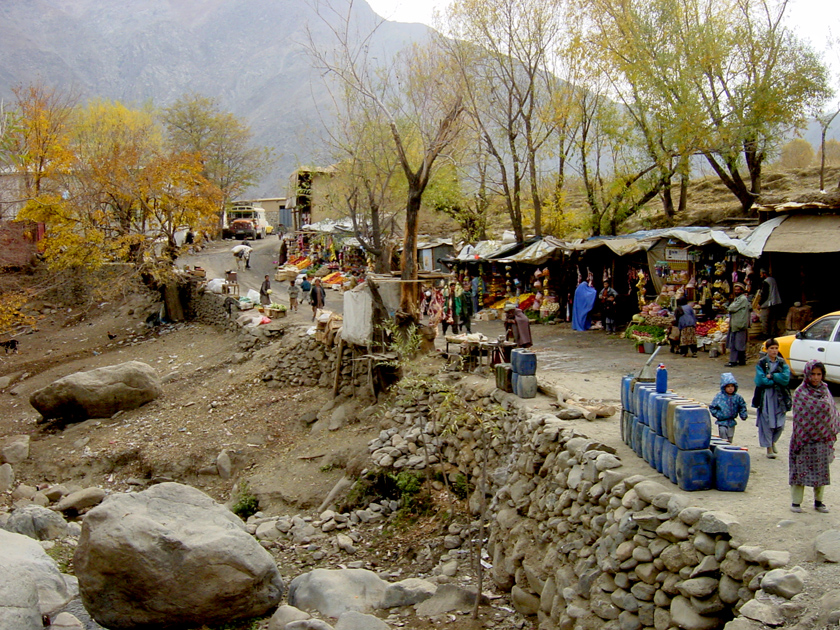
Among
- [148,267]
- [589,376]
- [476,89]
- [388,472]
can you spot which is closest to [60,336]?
[148,267]

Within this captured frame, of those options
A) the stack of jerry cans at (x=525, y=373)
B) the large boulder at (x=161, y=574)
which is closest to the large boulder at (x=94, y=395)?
the large boulder at (x=161, y=574)

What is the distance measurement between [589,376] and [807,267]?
5118 mm

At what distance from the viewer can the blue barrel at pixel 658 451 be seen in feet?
22.7

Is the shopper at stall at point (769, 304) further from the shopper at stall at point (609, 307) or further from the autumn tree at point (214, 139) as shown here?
the autumn tree at point (214, 139)

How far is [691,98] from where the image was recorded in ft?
61.5

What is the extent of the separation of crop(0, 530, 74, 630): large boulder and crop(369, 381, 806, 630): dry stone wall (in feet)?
16.1

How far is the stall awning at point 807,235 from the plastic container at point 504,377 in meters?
5.95

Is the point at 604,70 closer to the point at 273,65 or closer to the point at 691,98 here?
the point at 691,98

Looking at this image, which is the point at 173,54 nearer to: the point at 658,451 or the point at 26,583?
the point at 26,583

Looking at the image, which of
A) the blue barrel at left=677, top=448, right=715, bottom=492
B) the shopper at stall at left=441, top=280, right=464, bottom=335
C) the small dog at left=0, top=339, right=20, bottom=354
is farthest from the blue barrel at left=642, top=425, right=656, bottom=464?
the small dog at left=0, top=339, right=20, bottom=354

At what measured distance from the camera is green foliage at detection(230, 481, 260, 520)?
41.2 ft

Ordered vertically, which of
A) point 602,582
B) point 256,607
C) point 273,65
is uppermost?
point 273,65

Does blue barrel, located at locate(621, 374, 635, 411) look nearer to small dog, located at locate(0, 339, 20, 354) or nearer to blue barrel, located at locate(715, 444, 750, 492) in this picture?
blue barrel, located at locate(715, 444, 750, 492)

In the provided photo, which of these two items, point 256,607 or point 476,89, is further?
point 476,89
